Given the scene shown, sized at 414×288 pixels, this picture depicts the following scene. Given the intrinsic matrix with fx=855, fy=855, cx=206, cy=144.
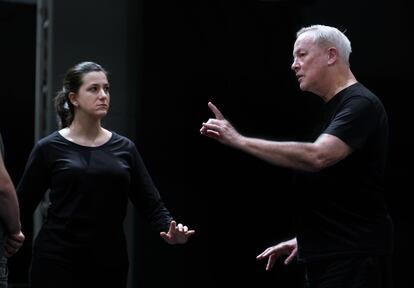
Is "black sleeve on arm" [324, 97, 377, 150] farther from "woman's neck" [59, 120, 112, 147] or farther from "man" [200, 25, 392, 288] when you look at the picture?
"woman's neck" [59, 120, 112, 147]

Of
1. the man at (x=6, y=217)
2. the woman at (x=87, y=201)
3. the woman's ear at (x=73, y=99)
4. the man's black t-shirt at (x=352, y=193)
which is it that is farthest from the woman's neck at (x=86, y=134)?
the man's black t-shirt at (x=352, y=193)

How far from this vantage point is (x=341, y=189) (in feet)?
10.8

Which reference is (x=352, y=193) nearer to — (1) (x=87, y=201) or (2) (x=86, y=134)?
(1) (x=87, y=201)

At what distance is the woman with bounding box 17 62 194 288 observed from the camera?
13.0 ft

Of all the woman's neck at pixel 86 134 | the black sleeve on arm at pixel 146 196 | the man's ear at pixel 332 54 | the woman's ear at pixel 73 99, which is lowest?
the black sleeve on arm at pixel 146 196

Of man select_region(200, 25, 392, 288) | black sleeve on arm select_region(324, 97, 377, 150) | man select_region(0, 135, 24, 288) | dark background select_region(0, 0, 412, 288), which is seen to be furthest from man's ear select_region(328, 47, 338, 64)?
dark background select_region(0, 0, 412, 288)

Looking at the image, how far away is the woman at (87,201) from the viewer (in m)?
3.96

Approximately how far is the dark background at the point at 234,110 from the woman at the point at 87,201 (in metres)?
1.59

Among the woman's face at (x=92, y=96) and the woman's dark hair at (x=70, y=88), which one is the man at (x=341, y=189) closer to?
the woman's face at (x=92, y=96)

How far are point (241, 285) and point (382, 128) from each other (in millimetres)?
2678

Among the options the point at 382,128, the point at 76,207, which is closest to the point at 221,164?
the point at 76,207

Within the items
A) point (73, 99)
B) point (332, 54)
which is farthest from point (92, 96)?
point (332, 54)

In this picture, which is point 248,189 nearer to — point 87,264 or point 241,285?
point 241,285

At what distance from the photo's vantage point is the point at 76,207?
3979 mm
